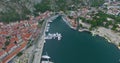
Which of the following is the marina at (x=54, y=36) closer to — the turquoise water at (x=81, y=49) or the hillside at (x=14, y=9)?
the turquoise water at (x=81, y=49)

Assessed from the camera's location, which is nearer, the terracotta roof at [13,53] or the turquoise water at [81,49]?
the terracotta roof at [13,53]

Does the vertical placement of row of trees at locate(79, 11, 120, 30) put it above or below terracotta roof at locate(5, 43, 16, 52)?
below

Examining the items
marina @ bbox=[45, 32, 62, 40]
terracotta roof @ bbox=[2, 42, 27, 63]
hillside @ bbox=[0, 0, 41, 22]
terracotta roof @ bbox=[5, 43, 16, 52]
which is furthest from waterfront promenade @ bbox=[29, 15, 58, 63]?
hillside @ bbox=[0, 0, 41, 22]

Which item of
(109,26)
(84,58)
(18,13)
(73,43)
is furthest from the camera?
(18,13)

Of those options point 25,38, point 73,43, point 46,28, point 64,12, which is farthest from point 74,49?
point 64,12

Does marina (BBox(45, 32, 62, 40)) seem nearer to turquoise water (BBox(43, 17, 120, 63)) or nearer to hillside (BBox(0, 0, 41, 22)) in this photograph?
turquoise water (BBox(43, 17, 120, 63))

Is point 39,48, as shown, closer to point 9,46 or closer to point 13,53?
point 13,53

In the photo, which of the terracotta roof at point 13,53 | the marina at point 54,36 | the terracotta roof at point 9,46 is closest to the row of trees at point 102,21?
the marina at point 54,36

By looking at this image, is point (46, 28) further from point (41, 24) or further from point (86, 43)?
point (86, 43)
